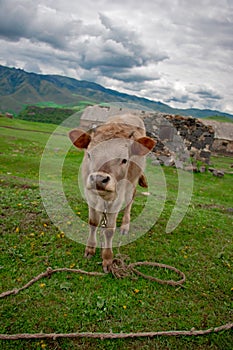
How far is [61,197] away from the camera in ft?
25.5

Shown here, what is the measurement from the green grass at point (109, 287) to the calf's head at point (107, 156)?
155 cm

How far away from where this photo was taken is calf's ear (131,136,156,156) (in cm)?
445

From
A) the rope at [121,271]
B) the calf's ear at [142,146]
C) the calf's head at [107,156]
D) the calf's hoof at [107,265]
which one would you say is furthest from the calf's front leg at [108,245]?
the calf's ear at [142,146]

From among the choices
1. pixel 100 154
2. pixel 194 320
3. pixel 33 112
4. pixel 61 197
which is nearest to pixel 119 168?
pixel 100 154

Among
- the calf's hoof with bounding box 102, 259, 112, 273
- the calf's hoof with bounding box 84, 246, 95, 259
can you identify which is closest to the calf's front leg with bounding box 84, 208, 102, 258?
the calf's hoof with bounding box 84, 246, 95, 259

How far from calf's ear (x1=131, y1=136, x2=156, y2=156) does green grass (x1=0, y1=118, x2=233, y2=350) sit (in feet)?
6.96

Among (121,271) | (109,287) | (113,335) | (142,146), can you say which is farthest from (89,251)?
(142,146)

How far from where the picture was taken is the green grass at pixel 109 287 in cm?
352

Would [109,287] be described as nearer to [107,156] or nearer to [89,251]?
[89,251]

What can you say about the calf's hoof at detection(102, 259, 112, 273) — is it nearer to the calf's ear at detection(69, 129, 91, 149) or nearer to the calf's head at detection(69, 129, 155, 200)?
the calf's head at detection(69, 129, 155, 200)

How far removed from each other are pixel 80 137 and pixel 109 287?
241cm

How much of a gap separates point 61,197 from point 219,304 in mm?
4842

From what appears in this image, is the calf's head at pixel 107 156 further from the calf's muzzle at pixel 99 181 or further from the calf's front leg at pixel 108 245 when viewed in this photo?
the calf's front leg at pixel 108 245

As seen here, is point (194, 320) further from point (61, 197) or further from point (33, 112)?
point (33, 112)
